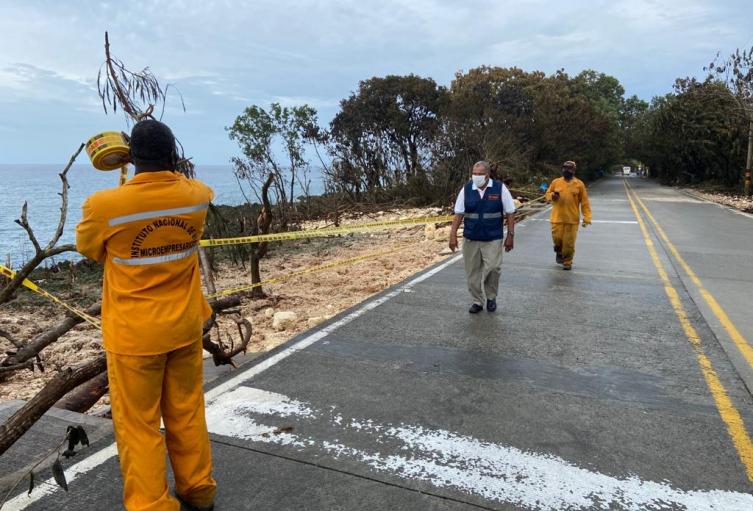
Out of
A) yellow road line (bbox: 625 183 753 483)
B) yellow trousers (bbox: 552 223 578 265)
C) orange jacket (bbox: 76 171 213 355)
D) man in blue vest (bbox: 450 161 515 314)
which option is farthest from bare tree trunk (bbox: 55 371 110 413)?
yellow trousers (bbox: 552 223 578 265)

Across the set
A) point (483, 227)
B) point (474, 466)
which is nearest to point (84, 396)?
point (474, 466)

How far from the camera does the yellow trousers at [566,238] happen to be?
9.70m

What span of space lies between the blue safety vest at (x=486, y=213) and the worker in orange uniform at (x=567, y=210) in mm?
3343

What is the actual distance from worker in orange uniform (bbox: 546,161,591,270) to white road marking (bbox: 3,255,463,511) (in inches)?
107

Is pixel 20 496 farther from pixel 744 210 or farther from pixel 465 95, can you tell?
pixel 465 95

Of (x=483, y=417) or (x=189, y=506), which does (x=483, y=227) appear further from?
(x=189, y=506)

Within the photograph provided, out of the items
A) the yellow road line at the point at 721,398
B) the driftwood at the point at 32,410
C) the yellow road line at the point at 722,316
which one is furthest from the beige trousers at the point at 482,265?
the driftwood at the point at 32,410

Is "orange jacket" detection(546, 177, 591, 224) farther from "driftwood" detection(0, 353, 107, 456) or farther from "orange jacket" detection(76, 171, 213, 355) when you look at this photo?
"driftwood" detection(0, 353, 107, 456)

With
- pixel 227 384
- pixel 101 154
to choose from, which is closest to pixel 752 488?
pixel 227 384

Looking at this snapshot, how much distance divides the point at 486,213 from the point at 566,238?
3.49m

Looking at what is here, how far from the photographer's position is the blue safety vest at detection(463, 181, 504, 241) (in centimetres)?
682

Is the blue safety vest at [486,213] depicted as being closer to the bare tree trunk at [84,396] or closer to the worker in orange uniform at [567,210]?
the worker in orange uniform at [567,210]

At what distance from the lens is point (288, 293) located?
1006 centimetres

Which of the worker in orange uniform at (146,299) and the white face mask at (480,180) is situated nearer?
the worker in orange uniform at (146,299)
